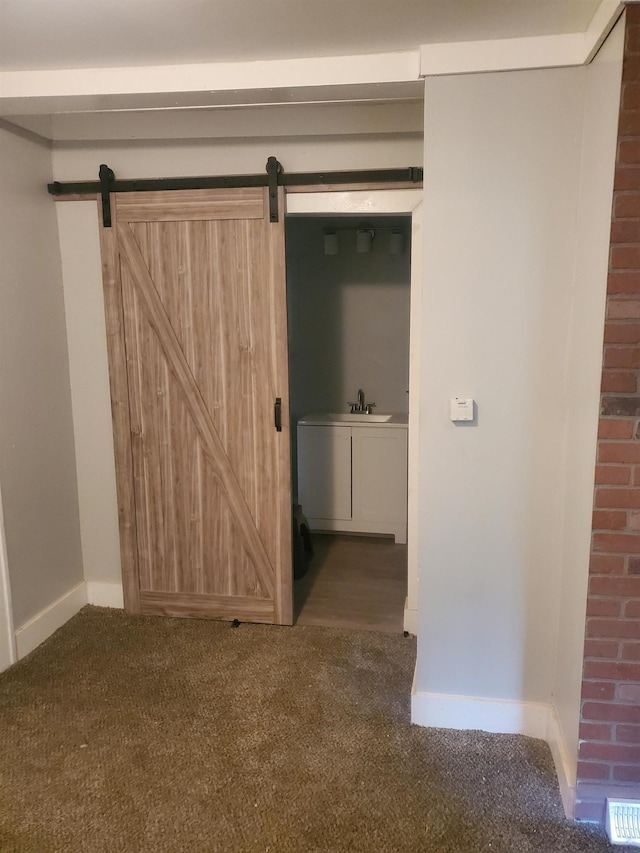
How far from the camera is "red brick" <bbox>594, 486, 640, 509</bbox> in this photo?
1.74 m

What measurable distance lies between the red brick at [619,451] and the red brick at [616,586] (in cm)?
34

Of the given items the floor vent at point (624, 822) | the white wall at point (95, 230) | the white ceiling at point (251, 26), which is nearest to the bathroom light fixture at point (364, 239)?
the white wall at point (95, 230)

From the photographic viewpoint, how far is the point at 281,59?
211cm

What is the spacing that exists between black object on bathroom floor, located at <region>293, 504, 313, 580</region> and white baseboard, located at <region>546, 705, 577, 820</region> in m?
1.75

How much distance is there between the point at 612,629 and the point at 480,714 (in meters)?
0.74

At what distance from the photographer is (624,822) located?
182cm

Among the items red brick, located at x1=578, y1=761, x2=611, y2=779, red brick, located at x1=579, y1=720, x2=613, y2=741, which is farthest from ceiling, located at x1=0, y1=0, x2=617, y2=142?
red brick, located at x1=578, y1=761, x2=611, y2=779

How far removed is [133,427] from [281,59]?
178cm

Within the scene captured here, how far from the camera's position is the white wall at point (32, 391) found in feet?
8.84

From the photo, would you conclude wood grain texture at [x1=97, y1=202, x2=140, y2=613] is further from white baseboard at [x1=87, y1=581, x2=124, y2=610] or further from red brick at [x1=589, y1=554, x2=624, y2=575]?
red brick at [x1=589, y1=554, x2=624, y2=575]

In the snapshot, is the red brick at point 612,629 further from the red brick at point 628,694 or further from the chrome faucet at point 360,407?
the chrome faucet at point 360,407

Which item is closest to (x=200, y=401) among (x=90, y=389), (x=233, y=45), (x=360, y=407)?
(x=90, y=389)

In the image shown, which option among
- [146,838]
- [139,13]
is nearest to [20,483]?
[146,838]

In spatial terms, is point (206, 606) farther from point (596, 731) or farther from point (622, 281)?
point (622, 281)
